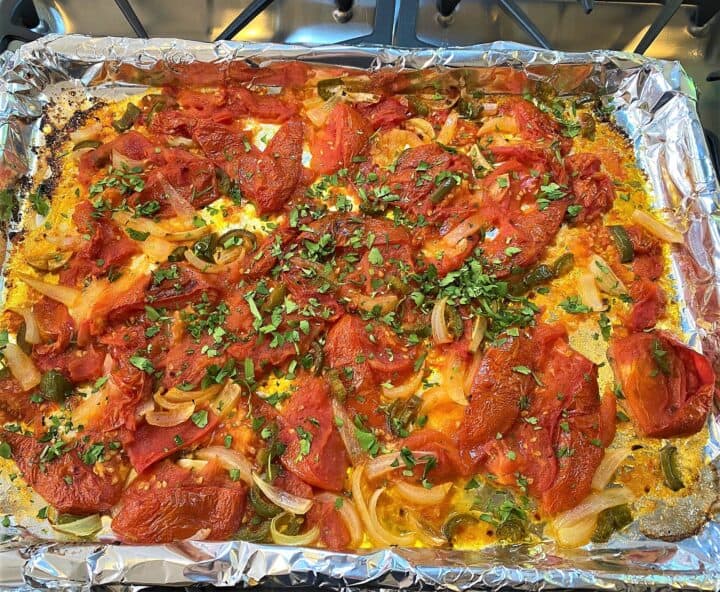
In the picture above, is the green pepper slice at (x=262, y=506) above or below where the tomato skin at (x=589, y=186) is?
below

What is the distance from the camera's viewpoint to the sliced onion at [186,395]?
3.43 meters

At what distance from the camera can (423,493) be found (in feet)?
10.5

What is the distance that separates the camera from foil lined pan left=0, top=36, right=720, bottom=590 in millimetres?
2898

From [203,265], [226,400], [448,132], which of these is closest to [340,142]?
[448,132]

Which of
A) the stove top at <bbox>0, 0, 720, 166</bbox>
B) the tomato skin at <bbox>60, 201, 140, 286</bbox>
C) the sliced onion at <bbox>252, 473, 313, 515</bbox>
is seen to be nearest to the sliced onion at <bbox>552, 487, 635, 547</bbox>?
the sliced onion at <bbox>252, 473, 313, 515</bbox>

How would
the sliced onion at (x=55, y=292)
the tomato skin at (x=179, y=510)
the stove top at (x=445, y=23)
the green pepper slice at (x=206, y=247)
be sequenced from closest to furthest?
the tomato skin at (x=179, y=510) → the sliced onion at (x=55, y=292) → the green pepper slice at (x=206, y=247) → the stove top at (x=445, y=23)

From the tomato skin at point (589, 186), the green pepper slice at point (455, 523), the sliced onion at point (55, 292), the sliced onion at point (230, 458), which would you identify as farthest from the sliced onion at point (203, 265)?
the tomato skin at point (589, 186)

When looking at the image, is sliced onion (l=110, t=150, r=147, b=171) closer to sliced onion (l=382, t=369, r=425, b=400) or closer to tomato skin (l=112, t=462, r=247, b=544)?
tomato skin (l=112, t=462, r=247, b=544)

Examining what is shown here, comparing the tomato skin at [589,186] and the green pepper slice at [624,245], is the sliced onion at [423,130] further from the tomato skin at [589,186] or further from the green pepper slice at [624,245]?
the green pepper slice at [624,245]

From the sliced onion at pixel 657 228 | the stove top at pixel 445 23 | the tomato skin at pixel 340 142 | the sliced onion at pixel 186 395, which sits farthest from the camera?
the stove top at pixel 445 23

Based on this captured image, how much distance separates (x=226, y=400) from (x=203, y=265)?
923 mm

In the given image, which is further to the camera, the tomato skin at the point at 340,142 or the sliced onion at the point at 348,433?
the tomato skin at the point at 340,142

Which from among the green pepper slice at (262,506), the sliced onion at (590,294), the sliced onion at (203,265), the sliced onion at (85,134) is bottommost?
the green pepper slice at (262,506)

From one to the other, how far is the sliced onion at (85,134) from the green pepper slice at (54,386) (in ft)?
6.13
